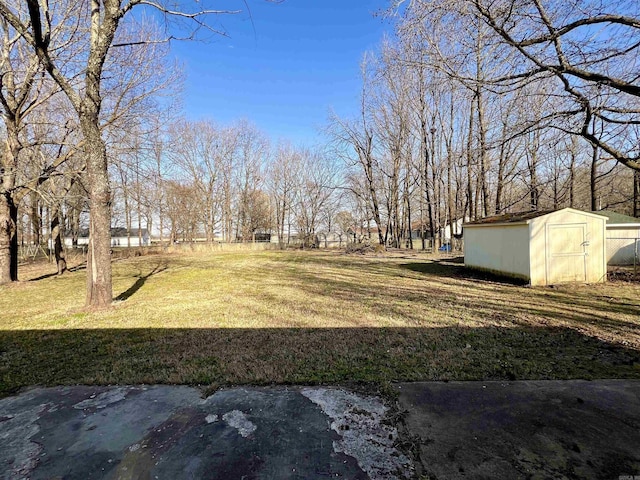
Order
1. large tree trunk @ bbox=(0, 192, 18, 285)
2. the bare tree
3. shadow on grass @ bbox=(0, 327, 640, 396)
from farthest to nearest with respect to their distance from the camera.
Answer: large tree trunk @ bbox=(0, 192, 18, 285), the bare tree, shadow on grass @ bbox=(0, 327, 640, 396)

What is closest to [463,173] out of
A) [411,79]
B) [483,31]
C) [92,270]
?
[411,79]

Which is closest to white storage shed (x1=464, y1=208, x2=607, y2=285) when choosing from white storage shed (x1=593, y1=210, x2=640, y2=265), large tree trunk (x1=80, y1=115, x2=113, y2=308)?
white storage shed (x1=593, y1=210, x2=640, y2=265)

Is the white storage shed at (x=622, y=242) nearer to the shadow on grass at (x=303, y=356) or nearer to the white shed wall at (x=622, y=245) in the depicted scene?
the white shed wall at (x=622, y=245)

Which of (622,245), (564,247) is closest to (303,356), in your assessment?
(564,247)

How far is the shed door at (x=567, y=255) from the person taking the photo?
27.5 feet

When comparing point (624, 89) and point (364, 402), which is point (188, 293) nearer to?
point (364, 402)

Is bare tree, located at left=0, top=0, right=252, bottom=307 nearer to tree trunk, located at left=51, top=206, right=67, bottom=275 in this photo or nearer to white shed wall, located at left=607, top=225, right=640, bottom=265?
tree trunk, located at left=51, top=206, right=67, bottom=275

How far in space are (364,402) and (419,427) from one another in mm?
490

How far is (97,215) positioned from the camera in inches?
235

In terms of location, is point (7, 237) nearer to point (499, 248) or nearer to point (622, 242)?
point (499, 248)

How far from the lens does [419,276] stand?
425 inches

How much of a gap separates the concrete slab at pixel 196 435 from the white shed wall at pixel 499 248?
26.3ft

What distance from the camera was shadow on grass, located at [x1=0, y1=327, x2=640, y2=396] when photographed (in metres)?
3.09

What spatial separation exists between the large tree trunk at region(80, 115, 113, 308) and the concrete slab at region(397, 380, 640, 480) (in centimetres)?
592
